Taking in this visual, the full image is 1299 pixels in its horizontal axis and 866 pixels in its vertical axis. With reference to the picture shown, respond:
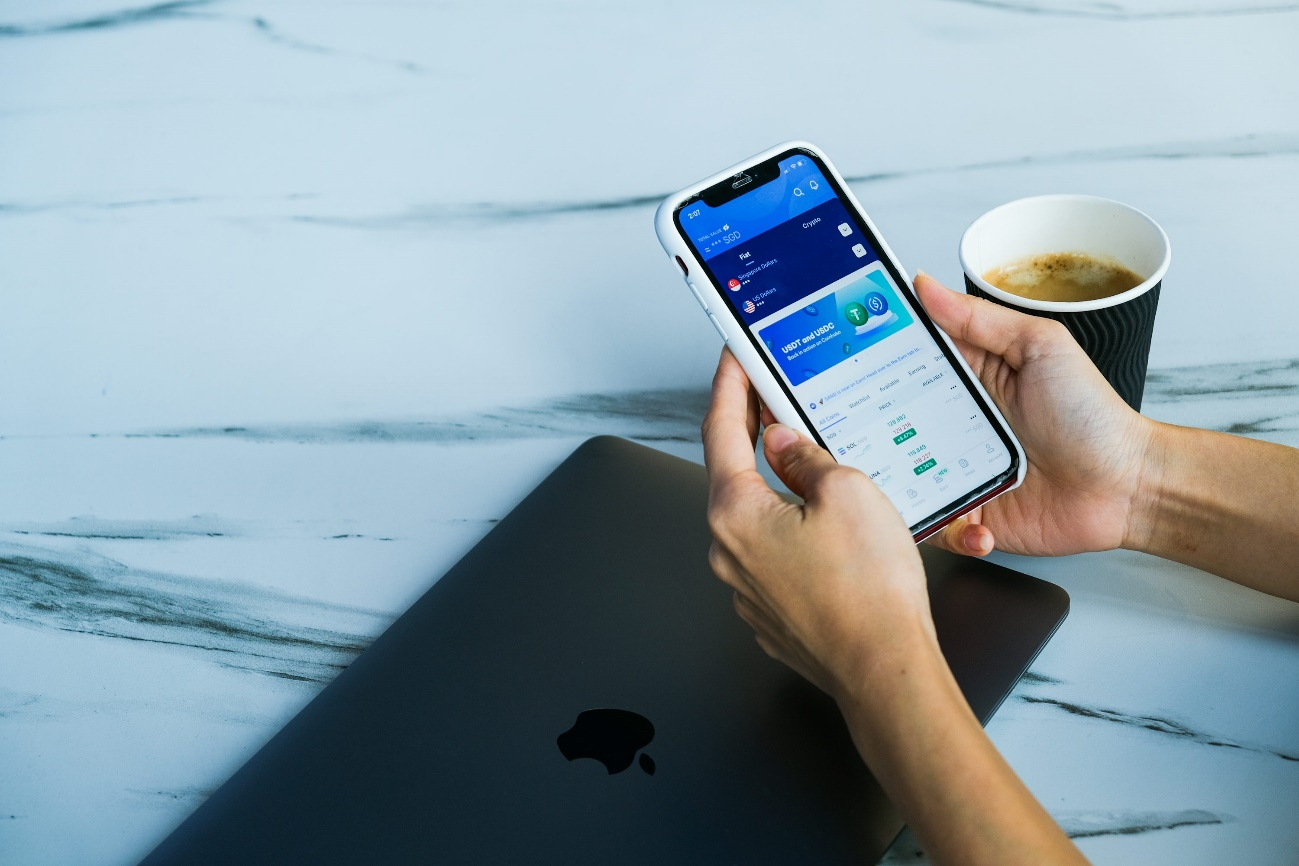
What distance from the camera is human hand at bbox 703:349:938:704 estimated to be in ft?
2.02

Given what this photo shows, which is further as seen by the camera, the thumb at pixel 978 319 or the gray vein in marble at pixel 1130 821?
the thumb at pixel 978 319

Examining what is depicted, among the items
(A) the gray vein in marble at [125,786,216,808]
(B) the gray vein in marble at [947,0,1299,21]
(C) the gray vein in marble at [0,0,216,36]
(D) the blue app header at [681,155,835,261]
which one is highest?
(B) the gray vein in marble at [947,0,1299,21]

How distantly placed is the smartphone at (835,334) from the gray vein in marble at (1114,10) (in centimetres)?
58

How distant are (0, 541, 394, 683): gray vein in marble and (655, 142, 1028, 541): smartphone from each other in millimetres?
340

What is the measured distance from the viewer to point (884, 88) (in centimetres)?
115

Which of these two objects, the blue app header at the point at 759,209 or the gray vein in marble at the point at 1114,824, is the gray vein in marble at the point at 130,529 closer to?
the blue app header at the point at 759,209

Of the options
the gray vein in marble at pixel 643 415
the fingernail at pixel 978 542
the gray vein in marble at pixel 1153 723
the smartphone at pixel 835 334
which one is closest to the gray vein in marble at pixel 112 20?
the gray vein in marble at pixel 643 415

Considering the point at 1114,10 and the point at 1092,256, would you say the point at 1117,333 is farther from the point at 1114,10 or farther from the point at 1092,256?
the point at 1114,10

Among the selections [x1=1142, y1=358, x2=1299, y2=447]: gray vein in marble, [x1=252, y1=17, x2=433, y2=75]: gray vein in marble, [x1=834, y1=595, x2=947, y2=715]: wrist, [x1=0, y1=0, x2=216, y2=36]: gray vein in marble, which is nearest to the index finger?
[x1=834, y1=595, x2=947, y2=715]: wrist

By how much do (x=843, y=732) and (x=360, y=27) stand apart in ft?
3.39

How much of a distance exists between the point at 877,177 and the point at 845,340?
367 millimetres

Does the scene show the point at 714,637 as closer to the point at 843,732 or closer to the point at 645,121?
the point at 843,732

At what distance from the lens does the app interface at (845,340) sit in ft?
2.46

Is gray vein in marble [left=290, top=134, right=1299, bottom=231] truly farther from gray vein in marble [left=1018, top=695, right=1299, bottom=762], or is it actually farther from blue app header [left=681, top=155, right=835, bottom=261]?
gray vein in marble [left=1018, top=695, right=1299, bottom=762]
